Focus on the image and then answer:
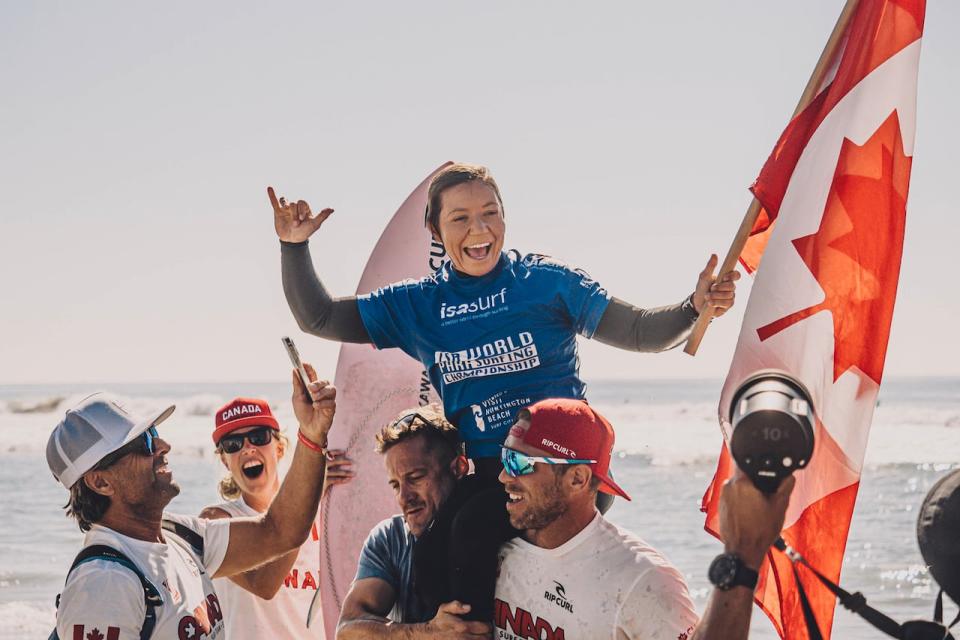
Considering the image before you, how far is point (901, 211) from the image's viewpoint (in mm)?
3666

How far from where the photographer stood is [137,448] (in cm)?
340

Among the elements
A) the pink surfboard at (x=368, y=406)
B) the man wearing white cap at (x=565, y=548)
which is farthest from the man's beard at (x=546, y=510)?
the pink surfboard at (x=368, y=406)

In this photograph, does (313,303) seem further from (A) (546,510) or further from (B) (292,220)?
(A) (546,510)

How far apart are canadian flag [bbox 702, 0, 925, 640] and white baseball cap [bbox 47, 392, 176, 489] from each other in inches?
71.4

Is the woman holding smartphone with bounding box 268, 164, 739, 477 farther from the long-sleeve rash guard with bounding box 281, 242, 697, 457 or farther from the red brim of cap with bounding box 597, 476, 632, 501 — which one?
the red brim of cap with bounding box 597, 476, 632, 501

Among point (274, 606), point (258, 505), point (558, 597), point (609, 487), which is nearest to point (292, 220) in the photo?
point (609, 487)

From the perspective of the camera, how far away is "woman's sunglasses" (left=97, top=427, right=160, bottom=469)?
3336 mm

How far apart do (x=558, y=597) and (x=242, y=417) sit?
99.9 inches

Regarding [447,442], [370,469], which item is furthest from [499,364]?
[370,469]

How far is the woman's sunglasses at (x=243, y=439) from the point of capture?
5219 millimetres

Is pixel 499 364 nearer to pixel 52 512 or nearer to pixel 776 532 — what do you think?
pixel 776 532

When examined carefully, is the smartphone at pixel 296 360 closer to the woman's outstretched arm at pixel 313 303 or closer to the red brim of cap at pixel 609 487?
the woman's outstretched arm at pixel 313 303

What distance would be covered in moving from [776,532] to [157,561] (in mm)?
2079

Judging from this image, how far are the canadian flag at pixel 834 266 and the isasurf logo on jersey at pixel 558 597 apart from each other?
54cm
